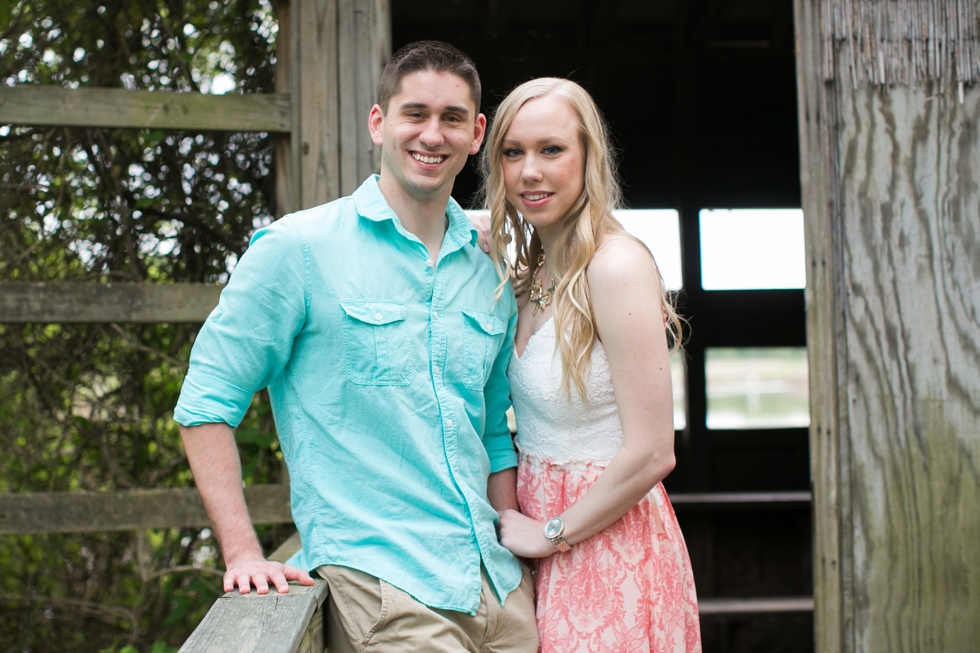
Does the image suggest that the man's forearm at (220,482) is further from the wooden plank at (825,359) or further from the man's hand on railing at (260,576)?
the wooden plank at (825,359)

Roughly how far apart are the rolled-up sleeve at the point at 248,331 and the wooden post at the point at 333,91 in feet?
2.70

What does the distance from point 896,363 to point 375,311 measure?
1.62m

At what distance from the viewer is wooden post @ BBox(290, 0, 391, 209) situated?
7.96 ft

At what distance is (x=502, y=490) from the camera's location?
1936mm

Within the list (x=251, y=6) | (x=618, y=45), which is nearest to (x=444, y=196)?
(x=251, y=6)

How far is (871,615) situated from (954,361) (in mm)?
790

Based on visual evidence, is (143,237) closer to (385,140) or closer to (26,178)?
(26,178)

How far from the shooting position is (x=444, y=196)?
1819 mm

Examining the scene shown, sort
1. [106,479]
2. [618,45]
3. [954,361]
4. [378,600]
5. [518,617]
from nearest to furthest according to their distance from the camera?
[378,600] < [518,617] < [954,361] < [106,479] < [618,45]

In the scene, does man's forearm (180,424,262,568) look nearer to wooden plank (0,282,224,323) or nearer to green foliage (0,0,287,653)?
wooden plank (0,282,224,323)

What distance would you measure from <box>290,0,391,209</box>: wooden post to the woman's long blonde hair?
2.02ft

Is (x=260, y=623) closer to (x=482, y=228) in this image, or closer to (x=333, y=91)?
(x=482, y=228)

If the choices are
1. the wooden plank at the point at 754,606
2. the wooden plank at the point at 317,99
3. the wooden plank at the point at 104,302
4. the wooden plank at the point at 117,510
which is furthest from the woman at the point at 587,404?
the wooden plank at the point at 754,606

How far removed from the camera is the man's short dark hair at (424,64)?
1.74m
